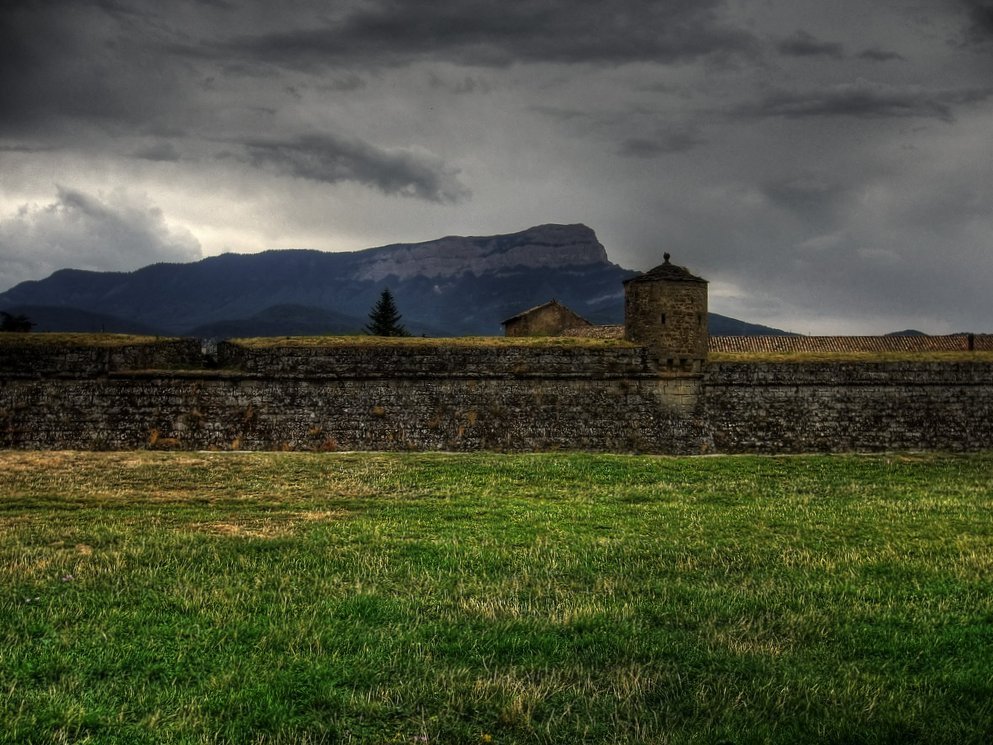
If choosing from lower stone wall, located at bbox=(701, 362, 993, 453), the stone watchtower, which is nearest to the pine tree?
the stone watchtower

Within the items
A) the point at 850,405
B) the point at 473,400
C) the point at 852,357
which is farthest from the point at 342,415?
the point at 852,357

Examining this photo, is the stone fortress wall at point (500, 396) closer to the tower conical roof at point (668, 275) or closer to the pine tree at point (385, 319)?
the tower conical roof at point (668, 275)

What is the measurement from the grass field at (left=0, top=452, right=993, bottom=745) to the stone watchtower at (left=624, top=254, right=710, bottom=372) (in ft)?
30.9

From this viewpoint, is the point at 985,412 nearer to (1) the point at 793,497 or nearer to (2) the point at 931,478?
(2) the point at 931,478

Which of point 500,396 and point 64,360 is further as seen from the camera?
point 500,396

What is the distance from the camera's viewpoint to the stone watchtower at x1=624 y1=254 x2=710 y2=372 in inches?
842

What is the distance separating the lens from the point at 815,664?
5.39 metres

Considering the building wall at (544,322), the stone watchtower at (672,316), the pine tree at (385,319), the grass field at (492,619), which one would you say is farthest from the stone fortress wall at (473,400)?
the pine tree at (385,319)

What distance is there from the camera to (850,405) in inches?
830

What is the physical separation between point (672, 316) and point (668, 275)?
1.21m

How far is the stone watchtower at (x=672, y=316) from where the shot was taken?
21391 mm

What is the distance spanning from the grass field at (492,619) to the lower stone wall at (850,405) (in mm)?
8489

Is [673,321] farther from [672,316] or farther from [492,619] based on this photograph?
[492,619]

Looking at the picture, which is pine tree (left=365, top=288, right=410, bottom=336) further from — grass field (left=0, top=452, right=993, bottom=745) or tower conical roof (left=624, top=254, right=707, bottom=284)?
grass field (left=0, top=452, right=993, bottom=745)
